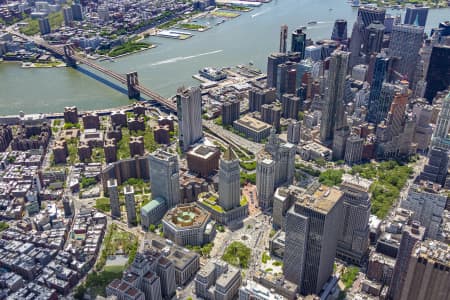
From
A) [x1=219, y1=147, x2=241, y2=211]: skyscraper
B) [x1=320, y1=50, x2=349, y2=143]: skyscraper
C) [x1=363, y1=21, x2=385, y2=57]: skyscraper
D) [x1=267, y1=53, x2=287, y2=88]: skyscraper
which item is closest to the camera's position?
[x1=219, y1=147, x2=241, y2=211]: skyscraper

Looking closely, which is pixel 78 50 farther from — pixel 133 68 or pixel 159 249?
pixel 159 249

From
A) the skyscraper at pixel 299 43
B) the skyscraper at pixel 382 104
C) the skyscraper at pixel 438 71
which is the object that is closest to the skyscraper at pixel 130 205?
the skyscraper at pixel 382 104

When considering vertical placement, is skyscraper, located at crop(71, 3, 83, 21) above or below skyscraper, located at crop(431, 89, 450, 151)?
above

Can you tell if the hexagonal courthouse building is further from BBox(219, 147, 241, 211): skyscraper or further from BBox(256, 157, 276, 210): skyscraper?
BBox(256, 157, 276, 210): skyscraper

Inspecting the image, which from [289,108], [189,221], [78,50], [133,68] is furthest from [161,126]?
[78,50]

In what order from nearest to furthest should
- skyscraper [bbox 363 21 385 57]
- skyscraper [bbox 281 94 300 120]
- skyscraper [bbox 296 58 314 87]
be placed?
skyscraper [bbox 281 94 300 120] → skyscraper [bbox 296 58 314 87] → skyscraper [bbox 363 21 385 57]

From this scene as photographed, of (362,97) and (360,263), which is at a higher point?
(362,97)

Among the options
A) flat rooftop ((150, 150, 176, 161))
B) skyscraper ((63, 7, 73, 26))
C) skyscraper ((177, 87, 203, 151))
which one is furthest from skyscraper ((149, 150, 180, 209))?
skyscraper ((63, 7, 73, 26))
